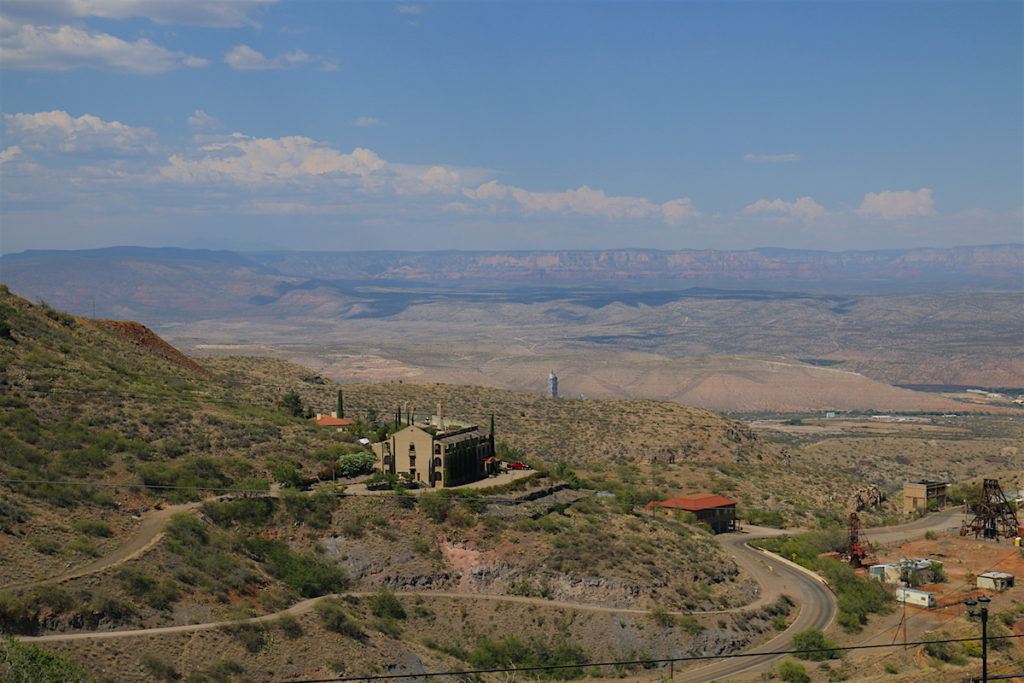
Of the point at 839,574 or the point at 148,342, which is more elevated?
the point at 148,342

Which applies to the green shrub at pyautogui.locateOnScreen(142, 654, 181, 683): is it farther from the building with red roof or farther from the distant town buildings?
the building with red roof

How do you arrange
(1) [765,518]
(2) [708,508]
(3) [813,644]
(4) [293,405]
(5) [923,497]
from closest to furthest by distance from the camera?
1. (3) [813,644]
2. (2) [708,508]
3. (4) [293,405]
4. (1) [765,518]
5. (5) [923,497]

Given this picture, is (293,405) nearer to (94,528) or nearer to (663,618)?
(94,528)

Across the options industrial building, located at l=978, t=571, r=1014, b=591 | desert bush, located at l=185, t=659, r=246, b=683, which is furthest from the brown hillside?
industrial building, located at l=978, t=571, r=1014, b=591

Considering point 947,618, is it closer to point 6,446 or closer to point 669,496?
point 669,496

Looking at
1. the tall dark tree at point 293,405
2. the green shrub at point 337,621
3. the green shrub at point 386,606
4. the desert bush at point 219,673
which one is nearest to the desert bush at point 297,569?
the green shrub at point 386,606

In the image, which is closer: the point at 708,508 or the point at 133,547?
the point at 133,547

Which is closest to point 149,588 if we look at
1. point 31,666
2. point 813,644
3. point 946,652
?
point 31,666
